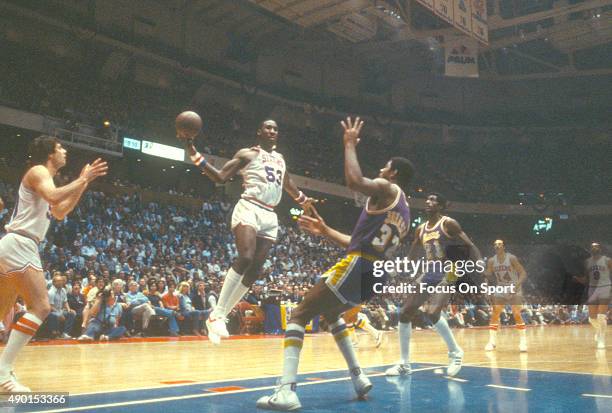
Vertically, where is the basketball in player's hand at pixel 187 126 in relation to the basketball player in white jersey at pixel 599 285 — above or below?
above

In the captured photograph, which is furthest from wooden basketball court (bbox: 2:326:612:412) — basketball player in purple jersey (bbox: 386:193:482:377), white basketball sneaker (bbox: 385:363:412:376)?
basketball player in purple jersey (bbox: 386:193:482:377)

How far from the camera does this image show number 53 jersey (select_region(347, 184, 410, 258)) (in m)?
4.59

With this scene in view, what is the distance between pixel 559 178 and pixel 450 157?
22.1ft

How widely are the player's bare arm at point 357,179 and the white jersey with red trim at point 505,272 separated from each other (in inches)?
269

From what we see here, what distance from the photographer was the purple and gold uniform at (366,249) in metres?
4.50

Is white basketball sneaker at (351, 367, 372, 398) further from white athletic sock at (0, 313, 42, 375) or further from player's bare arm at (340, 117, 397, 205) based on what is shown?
white athletic sock at (0, 313, 42, 375)

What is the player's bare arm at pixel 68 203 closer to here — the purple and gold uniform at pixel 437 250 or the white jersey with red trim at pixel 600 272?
the purple and gold uniform at pixel 437 250

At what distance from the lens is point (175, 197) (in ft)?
78.3

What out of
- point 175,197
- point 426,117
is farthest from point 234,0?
point 426,117

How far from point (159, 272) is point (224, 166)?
11.1m

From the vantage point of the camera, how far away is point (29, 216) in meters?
4.63

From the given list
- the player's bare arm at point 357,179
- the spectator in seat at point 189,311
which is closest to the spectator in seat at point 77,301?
the spectator in seat at point 189,311

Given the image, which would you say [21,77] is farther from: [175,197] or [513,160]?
[513,160]

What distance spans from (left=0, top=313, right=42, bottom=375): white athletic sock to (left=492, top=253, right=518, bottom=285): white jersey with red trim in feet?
27.3
